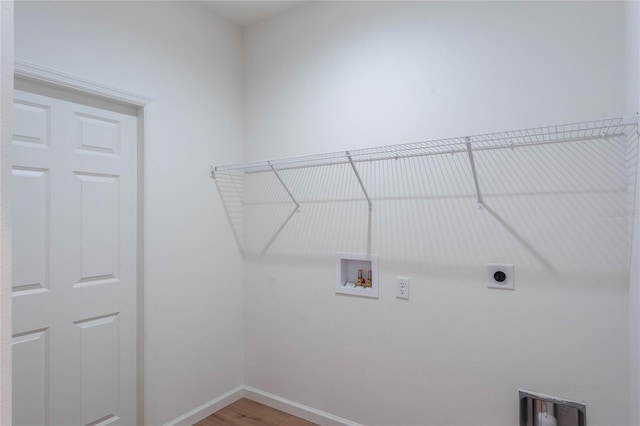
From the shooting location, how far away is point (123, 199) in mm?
2010

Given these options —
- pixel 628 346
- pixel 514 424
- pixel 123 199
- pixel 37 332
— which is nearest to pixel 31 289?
pixel 37 332

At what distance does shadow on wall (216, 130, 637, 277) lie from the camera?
57.9 inches

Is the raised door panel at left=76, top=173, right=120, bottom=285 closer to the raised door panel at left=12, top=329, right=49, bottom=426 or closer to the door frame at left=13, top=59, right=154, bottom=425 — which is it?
the door frame at left=13, top=59, right=154, bottom=425

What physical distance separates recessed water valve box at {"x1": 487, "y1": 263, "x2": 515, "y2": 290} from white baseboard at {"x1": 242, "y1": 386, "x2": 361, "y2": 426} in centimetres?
116

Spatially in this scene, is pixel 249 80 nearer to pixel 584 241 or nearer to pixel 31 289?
pixel 31 289

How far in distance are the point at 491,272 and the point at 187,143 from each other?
189cm

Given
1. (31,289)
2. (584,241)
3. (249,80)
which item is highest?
(249,80)

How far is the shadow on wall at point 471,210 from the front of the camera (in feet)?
4.83

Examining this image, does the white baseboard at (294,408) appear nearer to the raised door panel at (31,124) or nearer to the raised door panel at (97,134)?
the raised door panel at (97,134)

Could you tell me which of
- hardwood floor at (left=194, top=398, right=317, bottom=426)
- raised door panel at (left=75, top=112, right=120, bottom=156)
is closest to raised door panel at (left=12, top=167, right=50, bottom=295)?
raised door panel at (left=75, top=112, right=120, bottom=156)

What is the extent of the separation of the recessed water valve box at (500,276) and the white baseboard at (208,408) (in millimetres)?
1859

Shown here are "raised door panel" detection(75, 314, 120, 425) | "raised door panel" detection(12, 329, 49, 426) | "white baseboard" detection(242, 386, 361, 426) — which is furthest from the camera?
"white baseboard" detection(242, 386, 361, 426)

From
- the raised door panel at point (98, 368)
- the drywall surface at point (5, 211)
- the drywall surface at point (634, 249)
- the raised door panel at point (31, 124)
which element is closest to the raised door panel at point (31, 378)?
the raised door panel at point (98, 368)

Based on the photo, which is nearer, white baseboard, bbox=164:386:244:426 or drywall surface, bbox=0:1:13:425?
drywall surface, bbox=0:1:13:425
